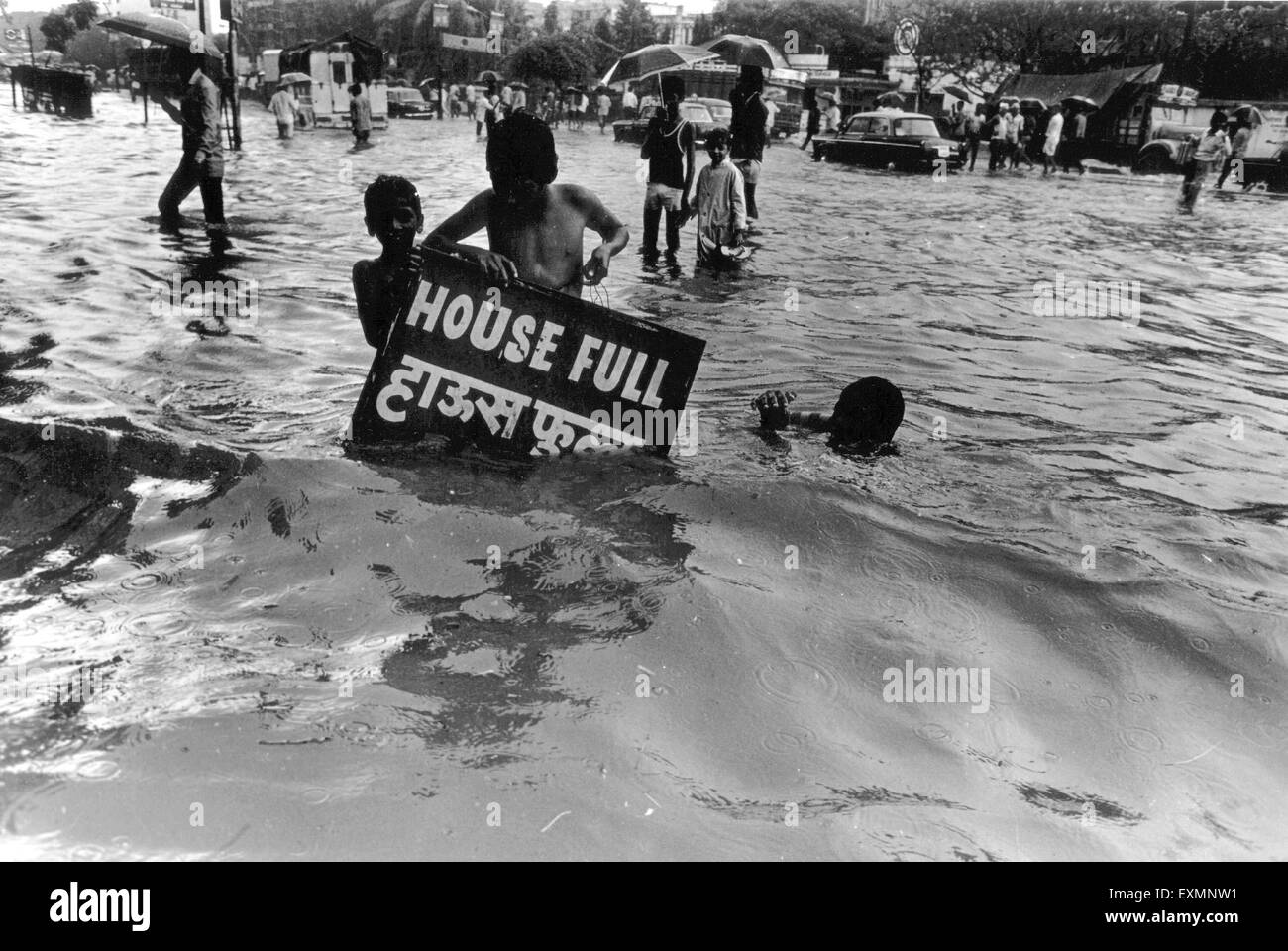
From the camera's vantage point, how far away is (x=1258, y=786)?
2.74 metres

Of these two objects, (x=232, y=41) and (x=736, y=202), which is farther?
(x=232, y=41)

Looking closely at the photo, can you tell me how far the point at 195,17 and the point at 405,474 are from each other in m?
19.5

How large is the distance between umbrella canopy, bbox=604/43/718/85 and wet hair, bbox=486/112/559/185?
18.9 m

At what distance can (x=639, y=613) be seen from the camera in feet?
11.2

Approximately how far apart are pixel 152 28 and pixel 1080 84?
31.5 meters

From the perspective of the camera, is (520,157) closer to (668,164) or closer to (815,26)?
(668,164)

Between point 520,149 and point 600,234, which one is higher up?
point 520,149

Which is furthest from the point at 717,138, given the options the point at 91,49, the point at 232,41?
the point at 91,49

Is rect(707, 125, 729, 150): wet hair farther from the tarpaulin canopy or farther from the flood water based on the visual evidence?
the tarpaulin canopy

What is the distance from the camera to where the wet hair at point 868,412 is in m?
4.94

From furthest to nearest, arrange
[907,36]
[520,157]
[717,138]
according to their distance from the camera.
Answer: [907,36] → [717,138] → [520,157]

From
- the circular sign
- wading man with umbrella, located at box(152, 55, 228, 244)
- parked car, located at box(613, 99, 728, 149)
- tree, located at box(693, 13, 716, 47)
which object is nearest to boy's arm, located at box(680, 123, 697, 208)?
wading man with umbrella, located at box(152, 55, 228, 244)

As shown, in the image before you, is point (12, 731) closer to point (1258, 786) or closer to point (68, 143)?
point (1258, 786)

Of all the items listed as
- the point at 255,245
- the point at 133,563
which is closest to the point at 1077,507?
the point at 133,563
